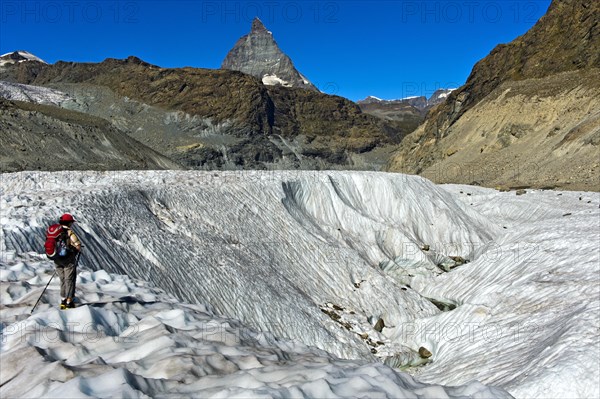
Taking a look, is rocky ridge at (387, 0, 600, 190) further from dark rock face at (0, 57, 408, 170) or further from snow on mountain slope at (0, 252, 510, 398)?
dark rock face at (0, 57, 408, 170)

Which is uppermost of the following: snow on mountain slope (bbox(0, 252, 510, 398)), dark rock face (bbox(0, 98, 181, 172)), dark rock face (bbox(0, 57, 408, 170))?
dark rock face (bbox(0, 57, 408, 170))

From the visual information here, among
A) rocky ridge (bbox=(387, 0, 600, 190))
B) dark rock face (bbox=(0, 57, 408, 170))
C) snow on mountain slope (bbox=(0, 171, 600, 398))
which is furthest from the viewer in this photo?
dark rock face (bbox=(0, 57, 408, 170))

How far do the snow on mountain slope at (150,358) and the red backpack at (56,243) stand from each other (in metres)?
0.97

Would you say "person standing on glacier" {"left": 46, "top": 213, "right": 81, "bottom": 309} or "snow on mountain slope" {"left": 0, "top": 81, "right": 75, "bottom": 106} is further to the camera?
"snow on mountain slope" {"left": 0, "top": 81, "right": 75, "bottom": 106}

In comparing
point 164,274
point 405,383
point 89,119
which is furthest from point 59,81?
point 405,383

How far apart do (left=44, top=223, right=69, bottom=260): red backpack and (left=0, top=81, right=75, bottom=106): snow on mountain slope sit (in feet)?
410

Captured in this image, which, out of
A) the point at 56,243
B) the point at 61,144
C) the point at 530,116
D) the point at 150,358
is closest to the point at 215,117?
the point at 61,144

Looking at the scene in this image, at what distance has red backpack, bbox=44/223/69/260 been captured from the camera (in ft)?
26.7

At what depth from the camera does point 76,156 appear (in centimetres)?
6481

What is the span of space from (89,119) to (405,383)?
8433cm

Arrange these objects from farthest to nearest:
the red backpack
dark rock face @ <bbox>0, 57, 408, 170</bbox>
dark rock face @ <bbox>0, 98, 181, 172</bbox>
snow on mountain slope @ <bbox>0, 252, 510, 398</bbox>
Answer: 1. dark rock face @ <bbox>0, 57, 408, 170</bbox>
2. dark rock face @ <bbox>0, 98, 181, 172</bbox>
3. the red backpack
4. snow on mountain slope @ <bbox>0, 252, 510, 398</bbox>

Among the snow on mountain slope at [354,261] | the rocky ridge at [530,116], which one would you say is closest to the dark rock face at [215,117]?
the rocky ridge at [530,116]

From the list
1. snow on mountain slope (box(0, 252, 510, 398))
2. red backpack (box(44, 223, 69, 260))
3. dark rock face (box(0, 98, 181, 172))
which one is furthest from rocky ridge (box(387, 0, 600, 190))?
dark rock face (box(0, 98, 181, 172))

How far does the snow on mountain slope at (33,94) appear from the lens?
382 feet
